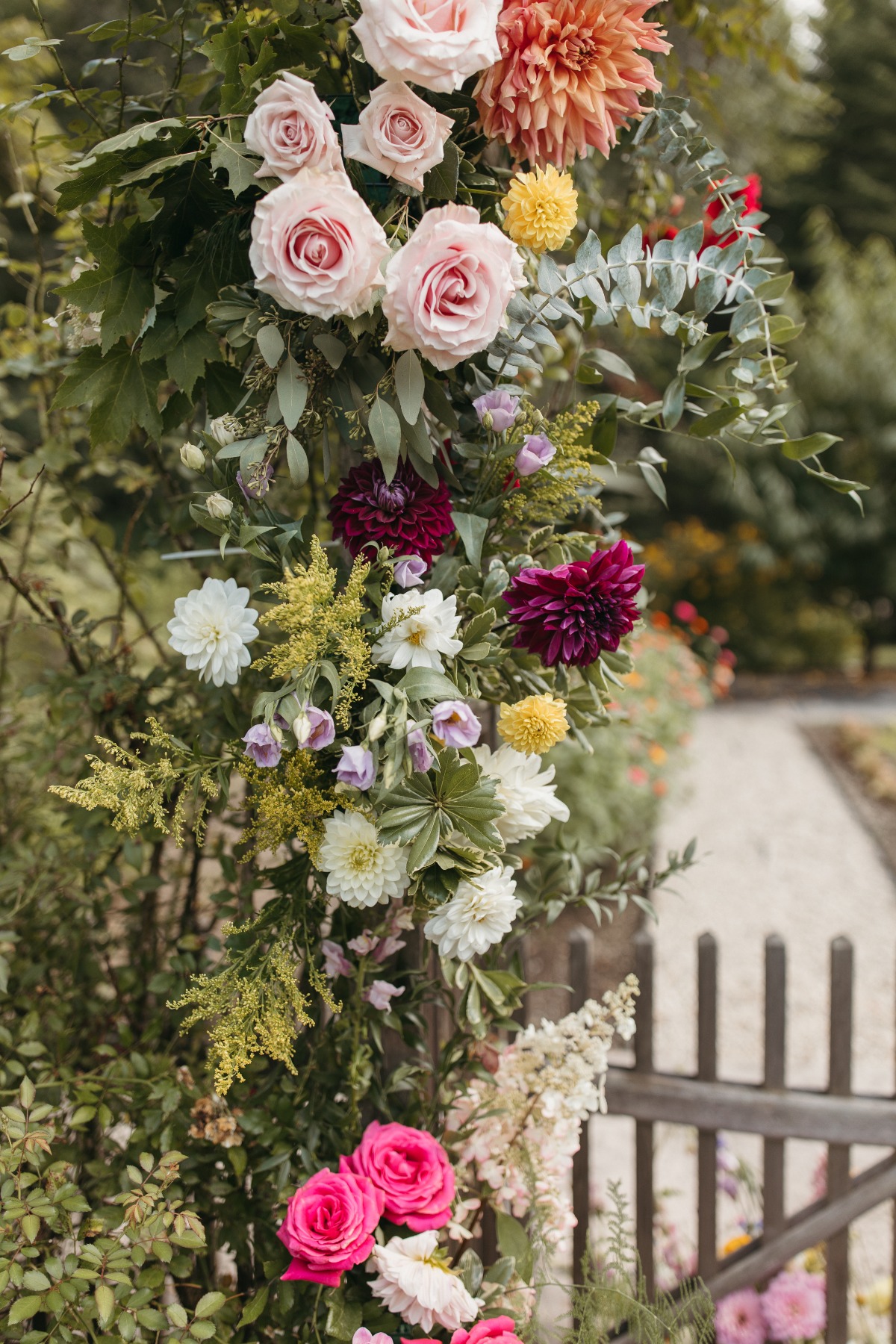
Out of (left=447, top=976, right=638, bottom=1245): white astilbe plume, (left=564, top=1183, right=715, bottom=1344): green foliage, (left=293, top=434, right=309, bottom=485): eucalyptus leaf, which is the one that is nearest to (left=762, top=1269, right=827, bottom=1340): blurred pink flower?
(left=564, top=1183, right=715, bottom=1344): green foliage

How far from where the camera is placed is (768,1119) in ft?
5.29

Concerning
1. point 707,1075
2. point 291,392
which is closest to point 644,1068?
point 707,1075

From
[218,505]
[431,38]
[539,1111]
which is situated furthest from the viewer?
[539,1111]

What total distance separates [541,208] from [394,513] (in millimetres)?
334

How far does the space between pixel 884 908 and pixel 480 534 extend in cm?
421

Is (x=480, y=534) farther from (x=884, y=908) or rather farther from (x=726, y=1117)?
(x=884, y=908)

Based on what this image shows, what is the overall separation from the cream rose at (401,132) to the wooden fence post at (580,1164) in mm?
1192

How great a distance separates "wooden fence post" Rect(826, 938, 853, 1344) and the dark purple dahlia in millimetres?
1061

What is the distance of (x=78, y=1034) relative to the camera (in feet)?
4.80

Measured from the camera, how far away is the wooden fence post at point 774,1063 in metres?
1.63

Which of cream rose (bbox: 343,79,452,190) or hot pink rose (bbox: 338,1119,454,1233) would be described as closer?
cream rose (bbox: 343,79,452,190)

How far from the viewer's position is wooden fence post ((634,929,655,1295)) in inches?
62.9

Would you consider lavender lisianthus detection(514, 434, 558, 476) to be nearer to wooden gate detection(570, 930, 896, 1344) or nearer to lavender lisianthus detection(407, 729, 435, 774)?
lavender lisianthus detection(407, 729, 435, 774)

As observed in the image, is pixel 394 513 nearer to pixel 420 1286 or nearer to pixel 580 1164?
pixel 420 1286
